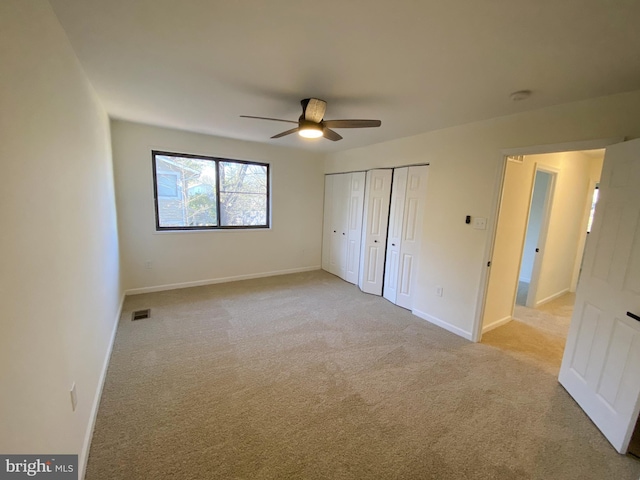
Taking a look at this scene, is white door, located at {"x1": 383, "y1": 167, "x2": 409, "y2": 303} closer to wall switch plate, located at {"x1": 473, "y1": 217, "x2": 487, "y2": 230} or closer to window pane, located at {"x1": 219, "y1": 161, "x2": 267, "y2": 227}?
wall switch plate, located at {"x1": 473, "y1": 217, "x2": 487, "y2": 230}

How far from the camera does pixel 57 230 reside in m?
1.33

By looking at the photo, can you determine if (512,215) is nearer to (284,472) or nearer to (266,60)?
(266,60)

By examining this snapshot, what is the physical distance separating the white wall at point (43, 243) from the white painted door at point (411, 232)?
352 centimetres

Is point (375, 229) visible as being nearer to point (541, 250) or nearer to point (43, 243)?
point (541, 250)

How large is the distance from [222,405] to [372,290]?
9.74ft

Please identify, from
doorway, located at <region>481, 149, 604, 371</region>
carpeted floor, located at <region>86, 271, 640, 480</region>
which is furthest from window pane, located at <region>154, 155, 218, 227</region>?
doorway, located at <region>481, 149, 604, 371</region>

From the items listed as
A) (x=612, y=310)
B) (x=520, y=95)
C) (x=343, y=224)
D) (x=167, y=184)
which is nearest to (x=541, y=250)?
(x=612, y=310)

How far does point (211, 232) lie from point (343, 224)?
2.41 metres

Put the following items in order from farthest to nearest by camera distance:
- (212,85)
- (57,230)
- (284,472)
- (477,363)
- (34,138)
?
(477,363), (212,85), (284,472), (57,230), (34,138)

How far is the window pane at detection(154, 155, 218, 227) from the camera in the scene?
4.02 m

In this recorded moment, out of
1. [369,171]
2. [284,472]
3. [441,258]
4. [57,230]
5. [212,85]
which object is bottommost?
[284,472]

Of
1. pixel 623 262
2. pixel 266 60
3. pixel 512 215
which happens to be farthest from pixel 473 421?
pixel 266 60

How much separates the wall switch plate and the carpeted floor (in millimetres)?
1320

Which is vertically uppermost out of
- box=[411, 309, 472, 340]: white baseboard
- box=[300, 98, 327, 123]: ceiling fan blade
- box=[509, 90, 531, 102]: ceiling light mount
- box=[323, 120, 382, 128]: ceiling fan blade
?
box=[509, 90, 531, 102]: ceiling light mount
